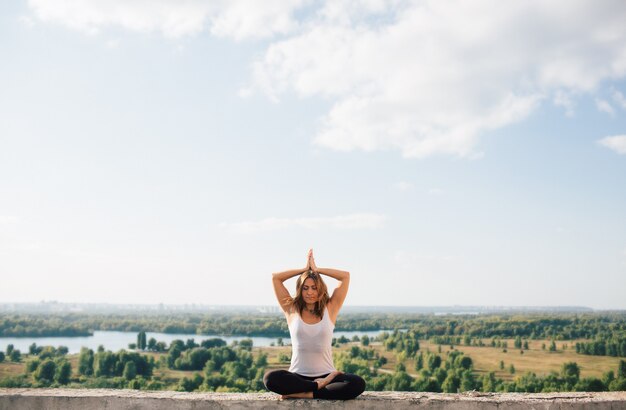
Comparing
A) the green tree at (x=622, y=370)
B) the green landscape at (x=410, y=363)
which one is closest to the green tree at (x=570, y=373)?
the green landscape at (x=410, y=363)

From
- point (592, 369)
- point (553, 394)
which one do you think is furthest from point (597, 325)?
point (553, 394)

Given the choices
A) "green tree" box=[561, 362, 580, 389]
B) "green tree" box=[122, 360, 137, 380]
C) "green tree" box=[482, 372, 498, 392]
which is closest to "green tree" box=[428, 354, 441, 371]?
"green tree" box=[482, 372, 498, 392]

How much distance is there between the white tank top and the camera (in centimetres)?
419

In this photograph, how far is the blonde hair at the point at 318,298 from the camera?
14.7ft

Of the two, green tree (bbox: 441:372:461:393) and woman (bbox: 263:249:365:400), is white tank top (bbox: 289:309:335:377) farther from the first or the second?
green tree (bbox: 441:372:461:393)

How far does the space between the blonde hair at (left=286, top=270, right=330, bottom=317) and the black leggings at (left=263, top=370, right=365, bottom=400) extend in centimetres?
65

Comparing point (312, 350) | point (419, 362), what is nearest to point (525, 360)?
point (419, 362)

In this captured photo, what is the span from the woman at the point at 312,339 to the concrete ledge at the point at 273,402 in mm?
99

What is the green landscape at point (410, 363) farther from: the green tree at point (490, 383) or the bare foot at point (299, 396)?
the bare foot at point (299, 396)

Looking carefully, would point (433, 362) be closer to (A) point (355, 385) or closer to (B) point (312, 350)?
(B) point (312, 350)

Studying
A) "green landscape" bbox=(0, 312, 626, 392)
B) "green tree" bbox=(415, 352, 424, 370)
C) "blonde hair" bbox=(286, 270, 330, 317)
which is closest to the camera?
"blonde hair" bbox=(286, 270, 330, 317)

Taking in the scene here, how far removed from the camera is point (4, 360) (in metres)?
77.9

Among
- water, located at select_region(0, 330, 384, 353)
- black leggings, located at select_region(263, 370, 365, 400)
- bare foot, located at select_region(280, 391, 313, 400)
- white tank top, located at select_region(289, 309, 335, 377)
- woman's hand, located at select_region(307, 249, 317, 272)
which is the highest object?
woman's hand, located at select_region(307, 249, 317, 272)

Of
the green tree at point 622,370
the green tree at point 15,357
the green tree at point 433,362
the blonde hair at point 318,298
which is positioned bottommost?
the green tree at point 433,362
